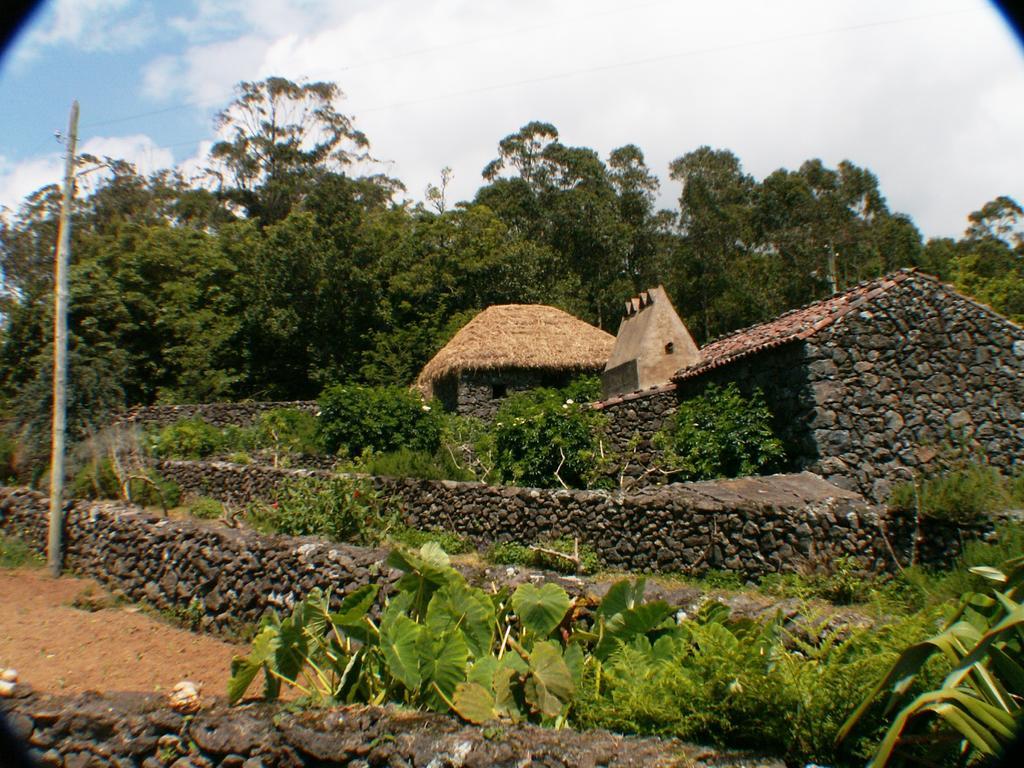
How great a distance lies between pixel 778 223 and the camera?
4203 centimetres

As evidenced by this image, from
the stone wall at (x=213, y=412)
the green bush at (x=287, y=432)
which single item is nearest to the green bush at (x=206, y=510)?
the green bush at (x=287, y=432)

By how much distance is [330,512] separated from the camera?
12.4 m

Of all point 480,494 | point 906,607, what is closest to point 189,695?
point 906,607

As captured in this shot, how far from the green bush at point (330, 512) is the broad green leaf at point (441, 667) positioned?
733 cm

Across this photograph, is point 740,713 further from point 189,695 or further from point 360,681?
point 189,695

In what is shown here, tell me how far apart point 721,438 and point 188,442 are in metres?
13.5

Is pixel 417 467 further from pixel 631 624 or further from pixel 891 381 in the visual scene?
pixel 631 624

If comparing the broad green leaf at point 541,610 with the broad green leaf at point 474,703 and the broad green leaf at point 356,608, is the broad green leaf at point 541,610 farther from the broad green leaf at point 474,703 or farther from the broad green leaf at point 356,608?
the broad green leaf at point 356,608

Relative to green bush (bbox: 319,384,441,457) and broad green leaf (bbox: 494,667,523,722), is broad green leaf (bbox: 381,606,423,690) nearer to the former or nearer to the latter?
broad green leaf (bbox: 494,667,523,722)

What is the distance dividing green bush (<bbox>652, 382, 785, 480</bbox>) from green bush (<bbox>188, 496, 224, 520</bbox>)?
8503mm

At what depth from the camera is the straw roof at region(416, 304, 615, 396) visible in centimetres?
2323

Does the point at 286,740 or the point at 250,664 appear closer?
the point at 286,740

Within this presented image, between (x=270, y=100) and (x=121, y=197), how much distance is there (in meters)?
9.47

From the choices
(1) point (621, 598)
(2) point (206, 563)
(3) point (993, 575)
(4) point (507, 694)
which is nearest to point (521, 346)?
→ (2) point (206, 563)
